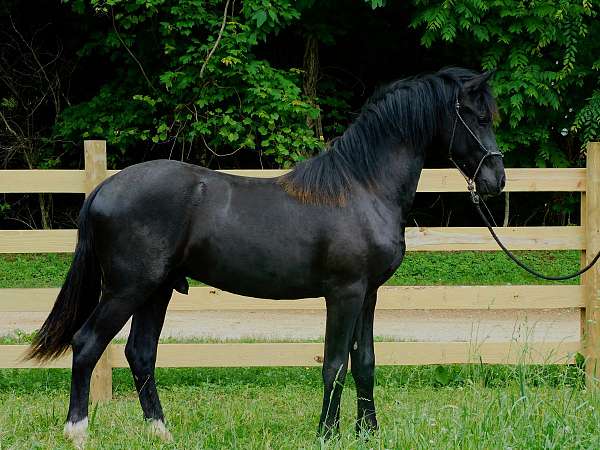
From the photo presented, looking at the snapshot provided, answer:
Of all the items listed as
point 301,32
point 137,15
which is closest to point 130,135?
point 137,15

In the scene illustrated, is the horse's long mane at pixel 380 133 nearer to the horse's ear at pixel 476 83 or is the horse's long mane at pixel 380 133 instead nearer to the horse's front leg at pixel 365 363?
the horse's ear at pixel 476 83

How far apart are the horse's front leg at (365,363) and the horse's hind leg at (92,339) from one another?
1.16 metres

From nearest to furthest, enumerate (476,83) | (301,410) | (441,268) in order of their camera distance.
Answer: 1. (476,83)
2. (301,410)
3. (441,268)

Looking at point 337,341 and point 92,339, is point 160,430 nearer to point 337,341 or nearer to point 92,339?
point 92,339

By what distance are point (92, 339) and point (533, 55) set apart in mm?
8019

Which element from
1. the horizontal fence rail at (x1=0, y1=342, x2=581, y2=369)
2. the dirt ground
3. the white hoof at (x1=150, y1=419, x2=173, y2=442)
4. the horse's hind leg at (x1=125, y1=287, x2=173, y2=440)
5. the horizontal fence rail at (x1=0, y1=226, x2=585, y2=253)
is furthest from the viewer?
the dirt ground

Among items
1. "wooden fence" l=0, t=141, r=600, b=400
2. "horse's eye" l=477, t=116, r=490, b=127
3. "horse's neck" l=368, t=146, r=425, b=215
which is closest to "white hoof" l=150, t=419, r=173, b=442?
"wooden fence" l=0, t=141, r=600, b=400

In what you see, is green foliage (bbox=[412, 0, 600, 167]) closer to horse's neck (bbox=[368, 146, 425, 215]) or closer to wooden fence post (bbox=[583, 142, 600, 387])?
wooden fence post (bbox=[583, 142, 600, 387])

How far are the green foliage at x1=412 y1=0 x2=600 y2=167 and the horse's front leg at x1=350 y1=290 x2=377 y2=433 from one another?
20.6ft

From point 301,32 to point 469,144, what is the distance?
7636 millimetres

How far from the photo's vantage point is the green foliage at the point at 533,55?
10133 millimetres

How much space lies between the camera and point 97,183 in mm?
5520

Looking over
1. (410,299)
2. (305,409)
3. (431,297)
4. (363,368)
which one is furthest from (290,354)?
(363,368)

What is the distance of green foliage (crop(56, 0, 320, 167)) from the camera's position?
407 inches
